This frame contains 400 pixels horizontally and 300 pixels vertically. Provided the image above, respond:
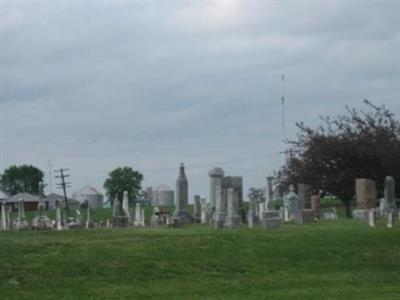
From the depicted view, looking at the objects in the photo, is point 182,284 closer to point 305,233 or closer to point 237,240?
point 237,240

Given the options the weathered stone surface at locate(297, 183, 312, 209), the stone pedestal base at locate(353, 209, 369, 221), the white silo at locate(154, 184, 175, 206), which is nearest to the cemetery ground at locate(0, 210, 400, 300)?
the stone pedestal base at locate(353, 209, 369, 221)

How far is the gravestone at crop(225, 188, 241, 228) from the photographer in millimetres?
→ 31234

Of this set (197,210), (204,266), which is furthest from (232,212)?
(197,210)

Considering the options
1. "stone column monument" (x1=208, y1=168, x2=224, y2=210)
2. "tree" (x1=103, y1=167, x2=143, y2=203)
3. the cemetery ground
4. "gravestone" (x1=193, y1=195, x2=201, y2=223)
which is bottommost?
the cemetery ground

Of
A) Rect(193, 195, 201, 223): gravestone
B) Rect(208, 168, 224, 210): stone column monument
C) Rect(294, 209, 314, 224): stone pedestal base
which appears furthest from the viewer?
Rect(208, 168, 224, 210): stone column monument

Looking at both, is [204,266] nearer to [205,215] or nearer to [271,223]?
[271,223]

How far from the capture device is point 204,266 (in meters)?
20.2

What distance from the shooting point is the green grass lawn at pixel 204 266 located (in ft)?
Result: 58.4

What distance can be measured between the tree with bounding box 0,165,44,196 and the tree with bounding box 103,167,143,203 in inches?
1042

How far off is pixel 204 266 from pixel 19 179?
4579 inches

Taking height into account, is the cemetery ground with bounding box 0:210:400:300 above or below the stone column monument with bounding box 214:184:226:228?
below

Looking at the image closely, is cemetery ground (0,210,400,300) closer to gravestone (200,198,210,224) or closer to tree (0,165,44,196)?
gravestone (200,198,210,224)

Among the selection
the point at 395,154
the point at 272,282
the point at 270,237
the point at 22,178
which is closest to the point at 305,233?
the point at 270,237

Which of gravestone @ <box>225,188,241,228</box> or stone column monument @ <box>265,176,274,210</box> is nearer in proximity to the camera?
gravestone @ <box>225,188,241,228</box>
